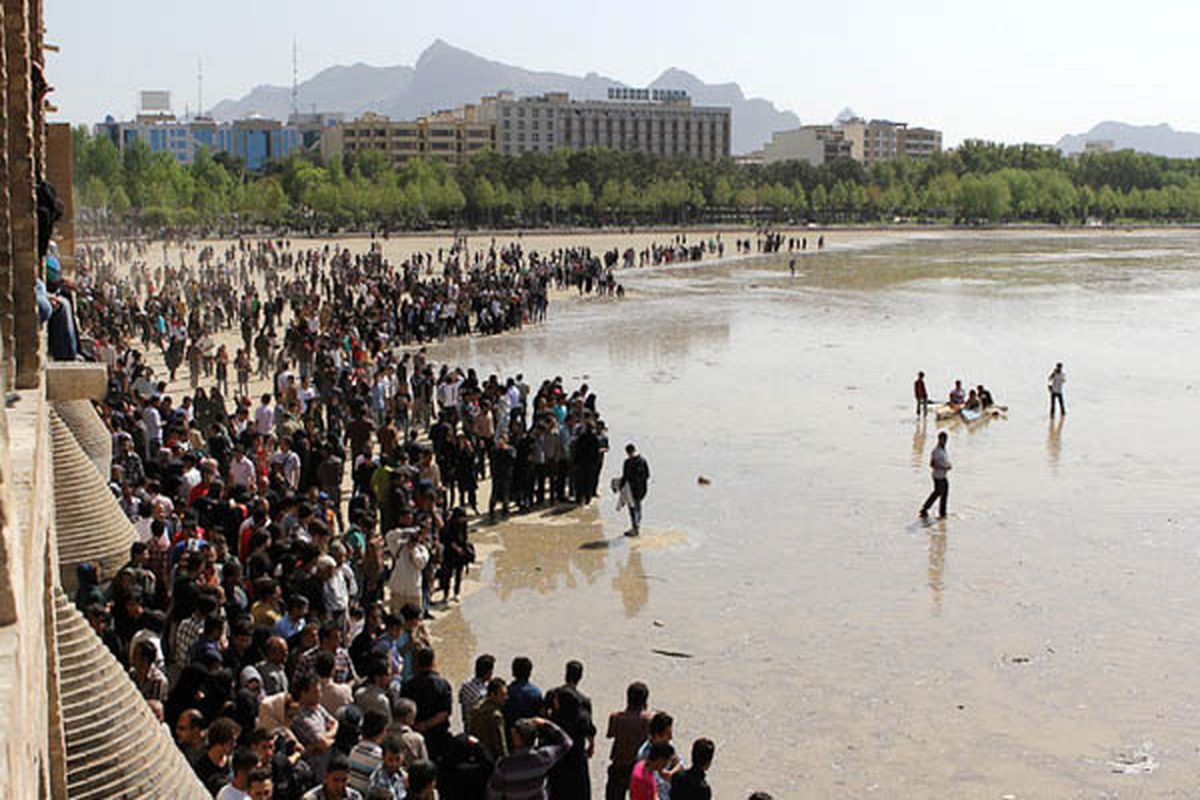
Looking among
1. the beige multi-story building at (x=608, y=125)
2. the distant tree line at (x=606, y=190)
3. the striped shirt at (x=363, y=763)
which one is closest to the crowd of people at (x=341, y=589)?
the striped shirt at (x=363, y=763)

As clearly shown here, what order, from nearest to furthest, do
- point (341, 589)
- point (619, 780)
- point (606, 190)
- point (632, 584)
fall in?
point (619, 780) → point (341, 589) → point (632, 584) → point (606, 190)

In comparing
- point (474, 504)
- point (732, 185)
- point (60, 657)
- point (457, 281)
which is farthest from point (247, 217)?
point (60, 657)

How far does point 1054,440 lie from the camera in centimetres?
2305

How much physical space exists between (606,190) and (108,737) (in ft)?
383

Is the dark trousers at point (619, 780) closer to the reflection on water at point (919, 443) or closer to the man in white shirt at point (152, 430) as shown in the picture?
the man in white shirt at point (152, 430)

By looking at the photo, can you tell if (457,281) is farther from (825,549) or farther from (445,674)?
(445,674)

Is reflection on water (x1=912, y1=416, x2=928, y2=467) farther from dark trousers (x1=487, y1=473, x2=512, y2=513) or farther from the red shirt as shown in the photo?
the red shirt

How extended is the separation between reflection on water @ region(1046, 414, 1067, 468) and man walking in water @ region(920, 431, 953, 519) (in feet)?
14.6

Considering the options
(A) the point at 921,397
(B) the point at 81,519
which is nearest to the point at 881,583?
(B) the point at 81,519

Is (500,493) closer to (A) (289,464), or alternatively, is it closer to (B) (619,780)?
(A) (289,464)

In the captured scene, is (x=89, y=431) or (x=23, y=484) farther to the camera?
(x=89, y=431)

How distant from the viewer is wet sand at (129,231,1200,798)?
33.6ft

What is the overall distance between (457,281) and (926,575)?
102 ft

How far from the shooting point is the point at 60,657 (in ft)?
20.3
